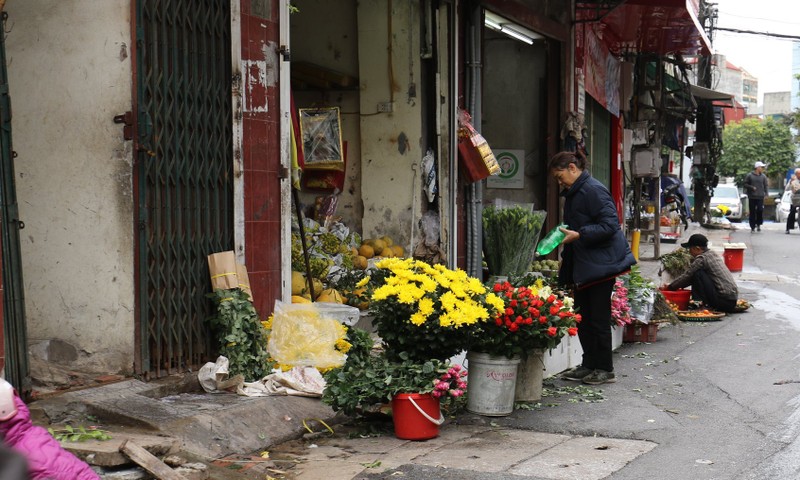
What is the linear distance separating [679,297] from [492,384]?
6.43 metres

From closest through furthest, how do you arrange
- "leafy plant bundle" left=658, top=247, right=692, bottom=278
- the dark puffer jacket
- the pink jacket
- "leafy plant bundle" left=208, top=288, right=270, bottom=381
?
the pink jacket → "leafy plant bundle" left=208, top=288, right=270, bottom=381 → the dark puffer jacket → "leafy plant bundle" left=658, top=247, right=692, bottom=278

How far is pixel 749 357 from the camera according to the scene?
9.48 metres

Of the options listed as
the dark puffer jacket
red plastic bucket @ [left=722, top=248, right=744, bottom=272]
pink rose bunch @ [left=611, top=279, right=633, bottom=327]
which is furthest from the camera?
red plastic bucket @ [left=722, top=248, right=744, bottom=272]

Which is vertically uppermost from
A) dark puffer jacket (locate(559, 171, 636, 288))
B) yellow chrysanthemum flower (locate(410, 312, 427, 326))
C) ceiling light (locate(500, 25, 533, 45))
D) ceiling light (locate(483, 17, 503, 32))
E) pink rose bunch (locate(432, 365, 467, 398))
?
ceiling light (locate(483, 17, 503, 32))

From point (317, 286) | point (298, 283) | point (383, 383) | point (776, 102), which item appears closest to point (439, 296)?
point (383, 383)

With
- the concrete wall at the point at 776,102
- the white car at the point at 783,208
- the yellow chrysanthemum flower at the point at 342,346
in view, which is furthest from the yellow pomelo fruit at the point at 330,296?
the concrete wall at the point at 776,102

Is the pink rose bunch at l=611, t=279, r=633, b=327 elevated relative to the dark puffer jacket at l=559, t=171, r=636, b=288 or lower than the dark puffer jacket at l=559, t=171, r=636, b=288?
lower

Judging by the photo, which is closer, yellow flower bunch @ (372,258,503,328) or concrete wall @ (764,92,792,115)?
yellow flower bunch @ (372,258,503,328)

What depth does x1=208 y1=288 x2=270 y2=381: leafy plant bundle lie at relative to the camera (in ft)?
23.1

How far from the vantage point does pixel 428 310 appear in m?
6.41

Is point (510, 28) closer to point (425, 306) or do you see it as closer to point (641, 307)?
point (641, 307)

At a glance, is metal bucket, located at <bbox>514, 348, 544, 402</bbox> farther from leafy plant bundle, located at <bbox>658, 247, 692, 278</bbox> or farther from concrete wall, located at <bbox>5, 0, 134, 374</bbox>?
leafy plant bundle, located at <bbox>658, 247, 692, 278</bbox>

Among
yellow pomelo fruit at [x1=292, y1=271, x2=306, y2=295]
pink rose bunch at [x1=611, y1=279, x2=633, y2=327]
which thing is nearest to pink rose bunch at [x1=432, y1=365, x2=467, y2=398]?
yellow pomelo fruit at [x1=292, y1=271, x2=306, y2=295]

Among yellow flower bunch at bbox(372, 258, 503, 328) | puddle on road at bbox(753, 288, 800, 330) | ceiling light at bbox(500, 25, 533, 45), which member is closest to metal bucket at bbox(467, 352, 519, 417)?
yellow flower bunch at bbox(372, 258, 503, 328)
